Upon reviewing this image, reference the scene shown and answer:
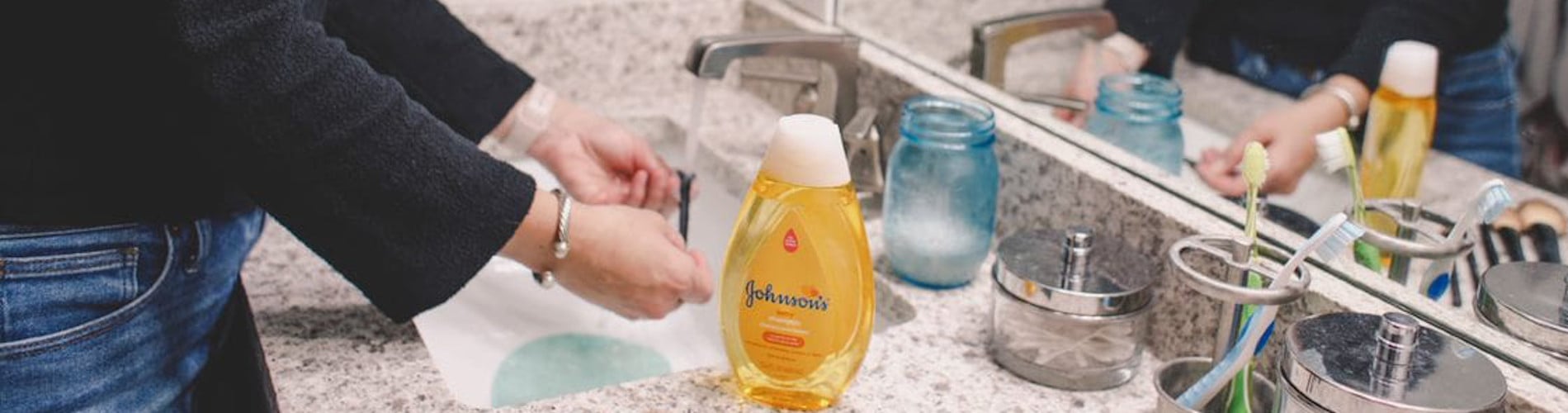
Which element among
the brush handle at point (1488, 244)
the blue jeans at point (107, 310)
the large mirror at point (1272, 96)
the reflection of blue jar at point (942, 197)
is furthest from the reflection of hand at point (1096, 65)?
the blue jeans at point (107, 310)

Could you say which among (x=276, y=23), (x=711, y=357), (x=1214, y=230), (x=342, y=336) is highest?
(x=276, y=23)

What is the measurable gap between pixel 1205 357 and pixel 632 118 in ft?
2.63

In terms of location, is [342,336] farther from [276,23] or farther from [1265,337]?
[1265,337]

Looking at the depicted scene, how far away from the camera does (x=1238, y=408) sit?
93 cm

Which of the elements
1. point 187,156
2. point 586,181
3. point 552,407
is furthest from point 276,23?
point 586,181

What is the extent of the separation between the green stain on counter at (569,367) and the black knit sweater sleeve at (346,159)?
0.92 feet

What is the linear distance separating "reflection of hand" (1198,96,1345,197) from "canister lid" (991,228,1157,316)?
140 mm

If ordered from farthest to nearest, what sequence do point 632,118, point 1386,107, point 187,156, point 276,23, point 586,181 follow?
1. point 632,118
2. point 586,181
3. point 1386,107
4. point 187,156
5. point 276,23

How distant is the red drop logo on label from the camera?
94 centimetres

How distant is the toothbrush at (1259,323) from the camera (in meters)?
0.87

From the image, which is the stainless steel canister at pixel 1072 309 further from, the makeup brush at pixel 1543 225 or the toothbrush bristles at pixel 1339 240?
the makeup brush at pixel 1543 225

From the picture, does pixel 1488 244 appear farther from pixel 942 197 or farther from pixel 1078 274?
pixel 942 197

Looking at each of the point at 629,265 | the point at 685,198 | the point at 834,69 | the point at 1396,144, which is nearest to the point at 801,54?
the point at 834,69

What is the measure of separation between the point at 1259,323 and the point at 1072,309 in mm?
134
